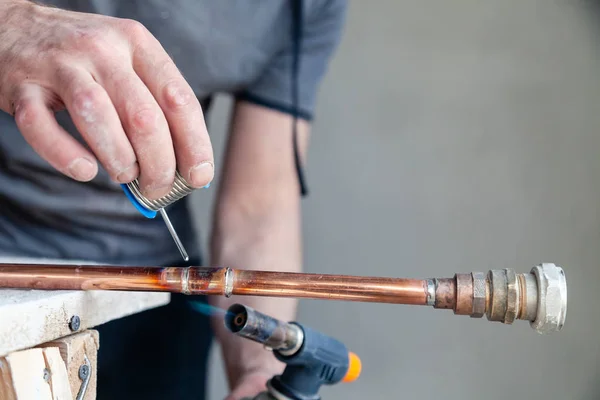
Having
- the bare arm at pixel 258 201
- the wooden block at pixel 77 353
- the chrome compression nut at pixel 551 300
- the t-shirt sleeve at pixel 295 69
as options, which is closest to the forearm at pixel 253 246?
the bare arm at pixel 258 201

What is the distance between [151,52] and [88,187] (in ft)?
1.44

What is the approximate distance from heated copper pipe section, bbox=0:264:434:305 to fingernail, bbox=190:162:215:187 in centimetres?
8

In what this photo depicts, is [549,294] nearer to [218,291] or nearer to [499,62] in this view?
[218,291]

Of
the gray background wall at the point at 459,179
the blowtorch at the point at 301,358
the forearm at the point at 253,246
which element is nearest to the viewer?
the blowtorch at the point at 301,358

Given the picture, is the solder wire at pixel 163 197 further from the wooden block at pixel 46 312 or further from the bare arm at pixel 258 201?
the bare arm at pixel 258 201

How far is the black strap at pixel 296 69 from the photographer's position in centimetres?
91

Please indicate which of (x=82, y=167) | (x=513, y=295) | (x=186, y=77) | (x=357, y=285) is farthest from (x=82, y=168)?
(x=186, y=77)

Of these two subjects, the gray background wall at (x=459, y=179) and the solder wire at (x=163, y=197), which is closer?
the solder wire at (x=163, y=197)

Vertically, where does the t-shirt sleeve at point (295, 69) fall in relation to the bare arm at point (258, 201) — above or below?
above

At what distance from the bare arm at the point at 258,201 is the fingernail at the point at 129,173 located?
0.50 meters

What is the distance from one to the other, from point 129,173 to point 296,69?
1.76ft

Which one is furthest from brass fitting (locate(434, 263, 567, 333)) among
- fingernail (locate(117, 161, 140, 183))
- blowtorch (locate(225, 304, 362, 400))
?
fingernail (locate(117, 161, 140, 183))

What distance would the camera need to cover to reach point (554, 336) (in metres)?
1.27

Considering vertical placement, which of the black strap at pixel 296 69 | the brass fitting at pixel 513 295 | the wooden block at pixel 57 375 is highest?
the black strap at pixel 296 69
